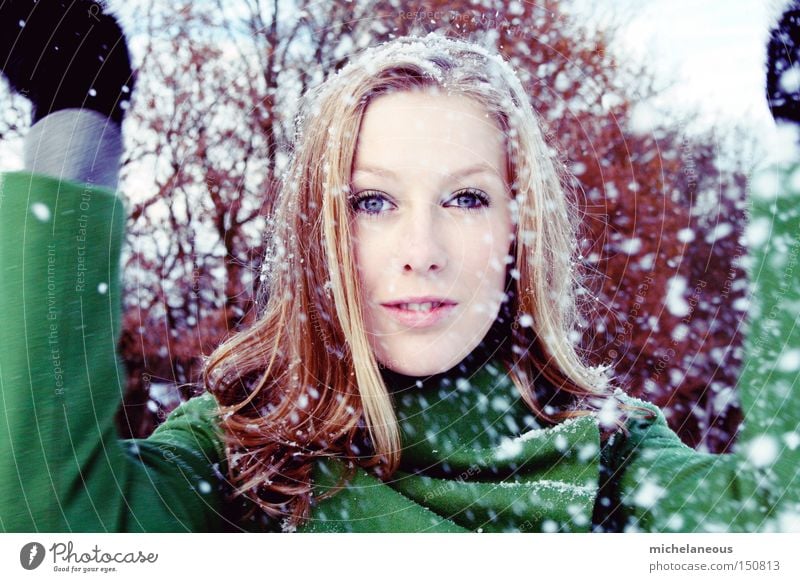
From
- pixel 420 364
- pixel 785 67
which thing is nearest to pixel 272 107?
pixel 420 364

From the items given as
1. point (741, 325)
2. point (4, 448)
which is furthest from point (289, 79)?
point (741, 325)

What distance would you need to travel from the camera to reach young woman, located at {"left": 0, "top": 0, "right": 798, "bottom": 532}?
647 mm

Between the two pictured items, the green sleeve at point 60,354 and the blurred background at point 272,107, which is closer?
the green sleeve at point 60,354

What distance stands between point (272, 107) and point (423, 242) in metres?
0.25

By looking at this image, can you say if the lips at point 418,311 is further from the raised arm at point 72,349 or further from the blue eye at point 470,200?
the raised arm at point 72,349

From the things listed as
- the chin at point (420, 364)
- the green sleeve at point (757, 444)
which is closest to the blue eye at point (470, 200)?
the chin at point (420, 364)

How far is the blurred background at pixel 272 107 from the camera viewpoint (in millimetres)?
738

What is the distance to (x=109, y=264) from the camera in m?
0.62

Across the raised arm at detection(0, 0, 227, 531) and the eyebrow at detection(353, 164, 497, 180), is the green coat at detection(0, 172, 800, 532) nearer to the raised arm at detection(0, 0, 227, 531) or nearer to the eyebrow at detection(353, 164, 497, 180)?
the raised arm at detection(0, 0, 227, 531)

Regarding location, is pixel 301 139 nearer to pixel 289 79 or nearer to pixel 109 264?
pixel 289 79

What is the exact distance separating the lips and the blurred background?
0.56ft

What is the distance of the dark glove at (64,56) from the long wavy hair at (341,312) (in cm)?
20

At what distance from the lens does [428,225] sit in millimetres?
650

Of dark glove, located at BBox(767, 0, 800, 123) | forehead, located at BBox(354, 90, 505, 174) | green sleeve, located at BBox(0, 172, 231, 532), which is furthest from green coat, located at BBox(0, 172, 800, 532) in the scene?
forehead, located at BBox(354, 90, 505, 174)
